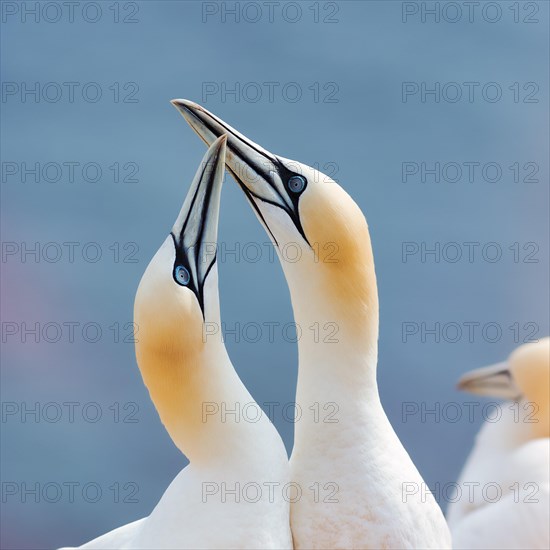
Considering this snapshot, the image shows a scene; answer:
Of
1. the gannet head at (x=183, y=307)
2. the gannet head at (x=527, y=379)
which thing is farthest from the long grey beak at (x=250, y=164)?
the gannet head at (x=527, y=379)

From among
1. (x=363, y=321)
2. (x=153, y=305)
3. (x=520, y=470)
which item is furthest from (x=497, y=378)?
(x=153, y=305)

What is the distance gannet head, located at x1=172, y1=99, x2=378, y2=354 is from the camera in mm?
4055

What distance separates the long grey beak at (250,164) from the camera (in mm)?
4176

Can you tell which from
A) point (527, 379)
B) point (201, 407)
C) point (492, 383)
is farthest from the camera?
point (492, 383)

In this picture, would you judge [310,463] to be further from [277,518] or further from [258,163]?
[258,163]

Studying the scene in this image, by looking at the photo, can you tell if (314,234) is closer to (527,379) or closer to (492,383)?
(527,379)

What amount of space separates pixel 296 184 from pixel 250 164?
0.64 feet

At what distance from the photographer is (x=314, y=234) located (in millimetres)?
4059

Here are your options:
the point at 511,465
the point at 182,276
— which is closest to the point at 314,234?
the point at 182,276

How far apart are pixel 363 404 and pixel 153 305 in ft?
2.61

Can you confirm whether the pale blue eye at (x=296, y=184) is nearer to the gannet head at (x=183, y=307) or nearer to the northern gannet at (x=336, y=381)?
the northern gannet at (x=336, y=381)

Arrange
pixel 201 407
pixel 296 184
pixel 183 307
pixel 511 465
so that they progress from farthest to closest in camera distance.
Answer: pixel 511 465 < pixel 296 184 < pixel 201 407 < pixel 183 307

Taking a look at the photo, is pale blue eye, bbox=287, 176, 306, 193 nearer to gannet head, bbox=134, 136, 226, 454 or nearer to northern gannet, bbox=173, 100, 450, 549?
northern gannet, bbox=173, 100, 450, 549

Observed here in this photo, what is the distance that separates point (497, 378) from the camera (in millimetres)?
8344
